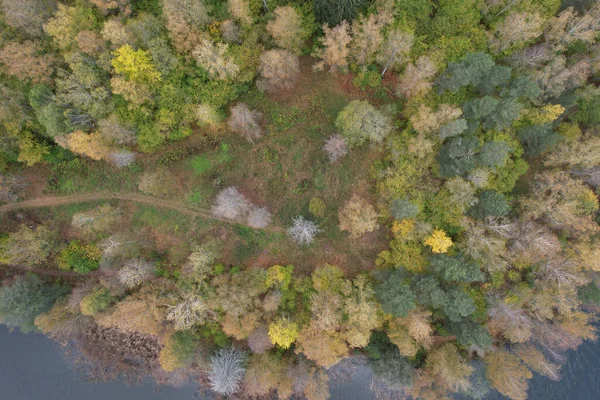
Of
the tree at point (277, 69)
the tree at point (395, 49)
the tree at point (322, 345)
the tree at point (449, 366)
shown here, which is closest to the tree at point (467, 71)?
the tree at point (395, 49)

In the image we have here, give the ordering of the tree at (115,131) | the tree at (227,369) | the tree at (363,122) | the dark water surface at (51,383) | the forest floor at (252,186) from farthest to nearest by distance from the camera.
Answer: the dark water surface at (51,383)
the forest floor at (252,186)
the tree at (227,369)
the tree at (115,131)
the tree at (363,122)

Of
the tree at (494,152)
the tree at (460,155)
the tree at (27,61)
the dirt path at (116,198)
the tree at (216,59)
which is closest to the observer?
the tree at (494,152)

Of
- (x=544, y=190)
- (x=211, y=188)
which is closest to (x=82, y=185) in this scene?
(x=211, y=188)

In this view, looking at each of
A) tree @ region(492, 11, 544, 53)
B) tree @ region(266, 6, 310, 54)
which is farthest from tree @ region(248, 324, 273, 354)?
tree @ region(492, 11, 544, 53)

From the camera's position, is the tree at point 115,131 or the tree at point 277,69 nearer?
the tree at point 277,69

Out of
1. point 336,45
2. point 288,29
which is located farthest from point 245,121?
point 336,45

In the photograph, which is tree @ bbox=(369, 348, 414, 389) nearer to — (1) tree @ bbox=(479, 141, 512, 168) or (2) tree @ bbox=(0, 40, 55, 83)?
(1) tree @ bbox=(479, 141, 512, 168)

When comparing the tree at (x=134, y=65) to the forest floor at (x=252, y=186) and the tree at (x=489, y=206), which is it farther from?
the tree at (x=489, y=206)
